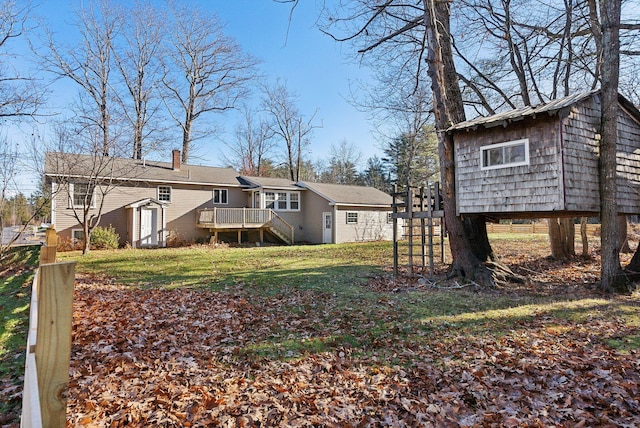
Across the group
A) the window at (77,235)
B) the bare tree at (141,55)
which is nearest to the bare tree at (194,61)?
the bare tree at (141,55)

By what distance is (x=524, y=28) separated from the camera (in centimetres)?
1250

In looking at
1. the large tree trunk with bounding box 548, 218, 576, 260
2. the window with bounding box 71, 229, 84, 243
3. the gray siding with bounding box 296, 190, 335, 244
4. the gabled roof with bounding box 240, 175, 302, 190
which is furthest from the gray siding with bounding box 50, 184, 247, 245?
the large tree trunk with bounding box 548, 218, 576, 260

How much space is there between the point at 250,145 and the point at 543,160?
35.2 metres

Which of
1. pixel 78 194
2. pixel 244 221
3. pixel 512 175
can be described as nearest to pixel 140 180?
pixel 78 194

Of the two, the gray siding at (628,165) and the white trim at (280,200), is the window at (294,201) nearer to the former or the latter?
the white trim at (280,200)

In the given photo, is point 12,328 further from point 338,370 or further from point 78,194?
point 78,194

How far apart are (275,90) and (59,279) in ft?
127

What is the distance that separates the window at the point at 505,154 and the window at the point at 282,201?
54.4 feet

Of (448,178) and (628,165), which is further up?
→ (628,165)

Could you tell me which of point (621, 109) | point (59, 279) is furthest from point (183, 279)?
point (621, 109)

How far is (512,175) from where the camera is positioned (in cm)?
902

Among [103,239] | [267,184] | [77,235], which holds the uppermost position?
[267,184]

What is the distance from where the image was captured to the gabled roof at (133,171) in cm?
1684

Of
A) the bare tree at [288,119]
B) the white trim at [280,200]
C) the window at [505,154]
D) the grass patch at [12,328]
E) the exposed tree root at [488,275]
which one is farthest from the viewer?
the bare tree at [288,119]
